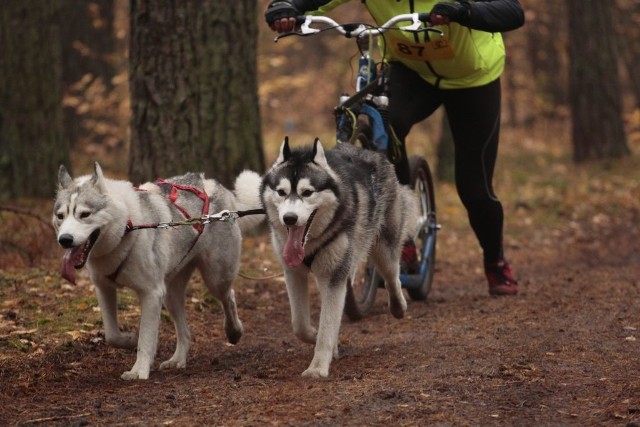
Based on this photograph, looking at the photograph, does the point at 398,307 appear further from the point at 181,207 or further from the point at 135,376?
the point at 135,376

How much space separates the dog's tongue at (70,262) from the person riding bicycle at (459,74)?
6.39 feet

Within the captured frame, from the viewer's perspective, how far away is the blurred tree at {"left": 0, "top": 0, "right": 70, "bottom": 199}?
9.48 meters

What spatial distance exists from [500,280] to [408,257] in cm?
76

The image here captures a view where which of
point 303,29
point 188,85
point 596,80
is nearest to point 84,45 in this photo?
point 188,85

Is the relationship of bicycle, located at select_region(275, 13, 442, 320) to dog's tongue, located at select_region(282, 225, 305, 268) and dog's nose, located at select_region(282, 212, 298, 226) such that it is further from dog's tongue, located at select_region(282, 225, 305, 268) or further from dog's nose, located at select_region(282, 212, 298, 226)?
dog's nose, located at select_region(282, 212, 298, 226)

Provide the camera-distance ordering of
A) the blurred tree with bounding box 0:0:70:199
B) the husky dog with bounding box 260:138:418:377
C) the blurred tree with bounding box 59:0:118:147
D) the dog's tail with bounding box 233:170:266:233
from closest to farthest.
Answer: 1. the husky dog with bounding box 260:138:418:377
2. the dog's tail with bounding box 233:170:266:233
3. the blurred tree with bounding box 0:0:70:199
4. the blurred tree with bounding box 59:0:118:147

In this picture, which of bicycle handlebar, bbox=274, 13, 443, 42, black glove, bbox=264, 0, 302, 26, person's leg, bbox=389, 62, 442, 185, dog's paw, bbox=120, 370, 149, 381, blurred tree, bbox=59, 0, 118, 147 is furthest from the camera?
blurred tree, bbox=59, 0, 118, 147

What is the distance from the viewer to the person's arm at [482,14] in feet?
17.0

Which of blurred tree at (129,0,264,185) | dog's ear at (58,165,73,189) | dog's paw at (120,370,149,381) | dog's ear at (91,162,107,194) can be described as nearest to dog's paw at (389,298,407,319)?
dog's paw at (120,370,149,381)

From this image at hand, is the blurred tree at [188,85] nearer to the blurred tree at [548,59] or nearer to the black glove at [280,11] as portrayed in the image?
the black glove at [280,11]

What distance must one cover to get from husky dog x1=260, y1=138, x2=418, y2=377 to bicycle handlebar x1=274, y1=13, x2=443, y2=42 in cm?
78

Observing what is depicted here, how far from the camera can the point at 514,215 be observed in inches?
472

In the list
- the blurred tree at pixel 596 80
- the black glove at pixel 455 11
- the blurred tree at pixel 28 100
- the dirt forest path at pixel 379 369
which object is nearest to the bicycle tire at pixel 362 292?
the dirt forest path at pixel 379 369

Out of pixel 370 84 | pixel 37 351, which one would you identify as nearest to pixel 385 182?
pixel 370 84
